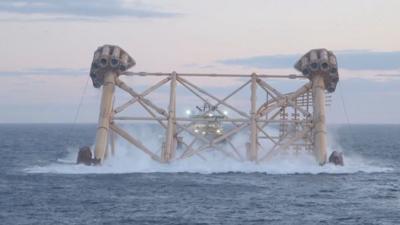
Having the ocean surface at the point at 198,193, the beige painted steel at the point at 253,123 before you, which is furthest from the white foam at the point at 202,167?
the beige painted steel at the point at 253,123

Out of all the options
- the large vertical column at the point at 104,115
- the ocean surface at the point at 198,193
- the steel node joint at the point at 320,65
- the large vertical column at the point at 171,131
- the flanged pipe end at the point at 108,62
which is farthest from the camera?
the steel node joint at the point at 320,65

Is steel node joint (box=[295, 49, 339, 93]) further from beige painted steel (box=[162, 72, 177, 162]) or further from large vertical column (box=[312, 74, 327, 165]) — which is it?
beige painted steel (box=[162, 72, 177, 162])

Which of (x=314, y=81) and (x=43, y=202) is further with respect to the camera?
(x=314, y=81)

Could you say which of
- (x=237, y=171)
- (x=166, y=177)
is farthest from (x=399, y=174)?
(x=166, y=177)

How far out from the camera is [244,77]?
84.6 m

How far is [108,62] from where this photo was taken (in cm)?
8088

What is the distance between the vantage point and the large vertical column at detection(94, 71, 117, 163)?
79312 mm

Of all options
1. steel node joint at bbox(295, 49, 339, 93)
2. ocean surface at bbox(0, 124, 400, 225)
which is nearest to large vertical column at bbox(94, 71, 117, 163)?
ocean surface at bbox(0, 124, 400, 225)

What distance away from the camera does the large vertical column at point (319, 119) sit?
8050cm

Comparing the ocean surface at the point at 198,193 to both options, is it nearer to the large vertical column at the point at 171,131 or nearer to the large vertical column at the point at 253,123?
the large vertical column at the point at 171,131

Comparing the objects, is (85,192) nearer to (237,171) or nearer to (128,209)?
(128,209)

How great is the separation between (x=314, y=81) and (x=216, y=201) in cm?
2690

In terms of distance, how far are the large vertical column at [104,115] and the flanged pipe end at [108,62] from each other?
0.79 metres

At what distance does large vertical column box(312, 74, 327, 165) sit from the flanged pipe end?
21252 mm
